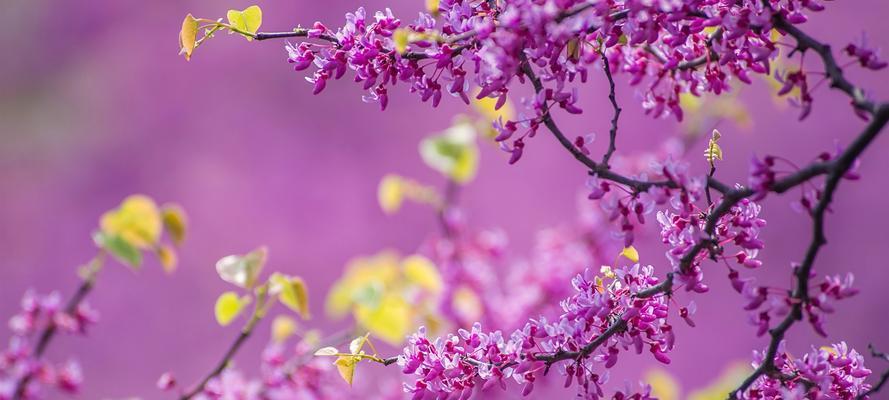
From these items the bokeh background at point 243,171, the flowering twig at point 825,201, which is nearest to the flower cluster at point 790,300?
the flowering twig at point 825,201

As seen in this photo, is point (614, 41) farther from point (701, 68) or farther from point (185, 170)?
point (185, 170)

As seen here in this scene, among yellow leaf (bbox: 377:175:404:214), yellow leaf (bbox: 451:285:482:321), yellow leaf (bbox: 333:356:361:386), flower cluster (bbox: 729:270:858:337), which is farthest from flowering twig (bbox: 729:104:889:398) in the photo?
yellow leaf (bbox: 451:285:482:321)

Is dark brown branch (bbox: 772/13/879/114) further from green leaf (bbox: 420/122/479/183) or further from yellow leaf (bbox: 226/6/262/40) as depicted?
green leaf (bbox: 420/122/479/183)

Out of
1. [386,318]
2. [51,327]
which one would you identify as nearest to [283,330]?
[386,318]

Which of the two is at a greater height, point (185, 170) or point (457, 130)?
point (185, 170)

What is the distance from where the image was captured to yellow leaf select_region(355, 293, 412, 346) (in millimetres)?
865

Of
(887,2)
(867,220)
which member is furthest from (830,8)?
(867,220)

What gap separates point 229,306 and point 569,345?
0.31 m

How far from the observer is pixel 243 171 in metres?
2.36

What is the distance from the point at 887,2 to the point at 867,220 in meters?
0.63

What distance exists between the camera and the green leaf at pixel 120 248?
2.52ft

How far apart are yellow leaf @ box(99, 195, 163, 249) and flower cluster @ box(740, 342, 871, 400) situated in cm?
56

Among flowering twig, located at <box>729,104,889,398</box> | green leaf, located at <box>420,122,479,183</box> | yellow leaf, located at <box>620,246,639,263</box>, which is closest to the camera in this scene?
flowering twig, located at <box>729,104,889,398</box>

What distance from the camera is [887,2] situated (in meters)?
2.35
